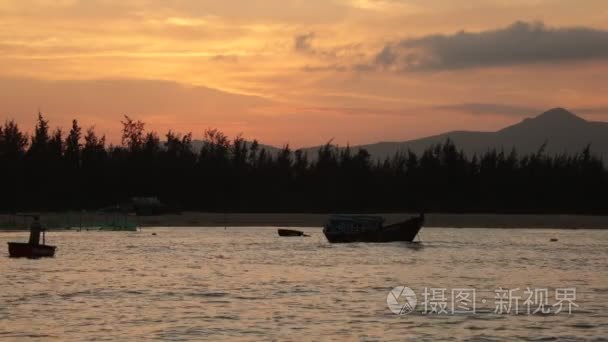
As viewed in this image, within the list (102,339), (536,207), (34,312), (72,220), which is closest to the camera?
(102,339)

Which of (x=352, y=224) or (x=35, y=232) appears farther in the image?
(x=352, y=224)

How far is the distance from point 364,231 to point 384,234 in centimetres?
162

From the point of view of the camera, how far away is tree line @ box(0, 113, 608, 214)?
107m

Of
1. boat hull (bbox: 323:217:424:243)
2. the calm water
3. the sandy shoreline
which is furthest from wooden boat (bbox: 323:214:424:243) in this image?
the sandy shoreline

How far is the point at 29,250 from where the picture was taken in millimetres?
55094

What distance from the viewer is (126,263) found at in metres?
56.8

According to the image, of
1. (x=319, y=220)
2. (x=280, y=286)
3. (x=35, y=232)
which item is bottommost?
(x=280, y=286)

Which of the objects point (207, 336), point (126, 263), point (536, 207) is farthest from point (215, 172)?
point (207, 336)

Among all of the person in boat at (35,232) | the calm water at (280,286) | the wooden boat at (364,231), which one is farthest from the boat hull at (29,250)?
the wooden boat at (364,231)

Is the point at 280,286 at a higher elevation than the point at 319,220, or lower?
lower

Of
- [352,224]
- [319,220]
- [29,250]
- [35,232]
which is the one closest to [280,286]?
[35,232]

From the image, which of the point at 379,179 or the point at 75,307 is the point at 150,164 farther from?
the point at 75,307

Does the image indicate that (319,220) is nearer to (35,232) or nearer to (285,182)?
(285,182)

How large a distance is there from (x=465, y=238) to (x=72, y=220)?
36.6 meters
